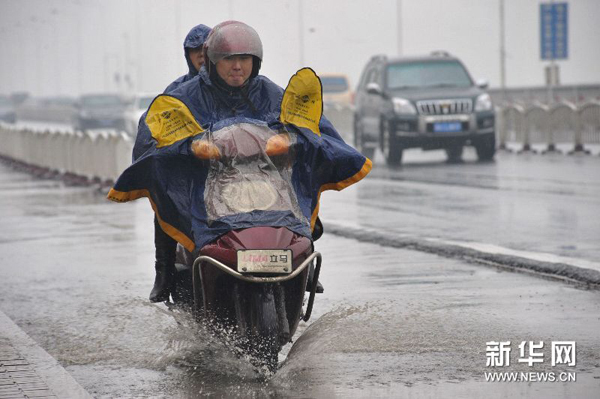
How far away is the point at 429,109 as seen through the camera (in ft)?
84.5

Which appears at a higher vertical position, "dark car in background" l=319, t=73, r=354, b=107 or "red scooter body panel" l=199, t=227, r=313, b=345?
"red scooter body panel" l=199, t=227, r=313, b=345

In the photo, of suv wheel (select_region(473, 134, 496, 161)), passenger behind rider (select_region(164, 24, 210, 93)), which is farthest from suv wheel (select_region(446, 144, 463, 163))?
passenger behind rider (select_region(164, 24, 210, 93))

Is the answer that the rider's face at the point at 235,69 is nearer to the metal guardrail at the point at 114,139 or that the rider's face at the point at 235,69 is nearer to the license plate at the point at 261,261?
the license plate at the point at 261,261

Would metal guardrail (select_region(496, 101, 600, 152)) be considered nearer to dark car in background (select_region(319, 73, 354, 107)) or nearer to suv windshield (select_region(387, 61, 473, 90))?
suv windshield (select_region(387, 61, 473, 90))

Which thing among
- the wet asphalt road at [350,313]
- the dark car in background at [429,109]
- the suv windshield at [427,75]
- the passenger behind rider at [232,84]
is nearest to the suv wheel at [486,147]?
the dark car in background at [429,109]

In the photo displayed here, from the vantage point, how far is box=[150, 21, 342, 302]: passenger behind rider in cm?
703

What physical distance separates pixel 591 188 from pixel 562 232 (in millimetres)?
5877

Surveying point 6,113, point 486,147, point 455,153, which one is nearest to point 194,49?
point 486,147

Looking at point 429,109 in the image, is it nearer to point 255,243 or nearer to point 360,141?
point 360,141

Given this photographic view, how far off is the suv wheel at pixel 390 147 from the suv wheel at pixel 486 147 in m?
Result: 1.45

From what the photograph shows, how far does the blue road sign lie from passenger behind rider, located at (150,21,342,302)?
3981cm

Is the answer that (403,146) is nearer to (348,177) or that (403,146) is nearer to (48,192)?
(48,192)

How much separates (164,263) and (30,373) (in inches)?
44.3

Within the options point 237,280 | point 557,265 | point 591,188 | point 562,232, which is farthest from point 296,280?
point 591,188
